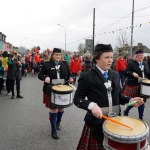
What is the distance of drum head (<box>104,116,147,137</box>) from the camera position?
2396 mm

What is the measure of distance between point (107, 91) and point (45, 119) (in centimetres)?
358

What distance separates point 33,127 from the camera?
219 inches

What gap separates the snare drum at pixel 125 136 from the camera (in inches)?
92.2

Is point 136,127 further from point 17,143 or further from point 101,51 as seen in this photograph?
point 17,143

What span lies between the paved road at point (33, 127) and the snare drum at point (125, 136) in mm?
2051

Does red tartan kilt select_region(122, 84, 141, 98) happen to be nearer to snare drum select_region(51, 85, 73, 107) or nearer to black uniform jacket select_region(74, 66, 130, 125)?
snare drum select_region(51, 85, 73, 107)

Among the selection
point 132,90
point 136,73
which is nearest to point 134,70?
point 136,73

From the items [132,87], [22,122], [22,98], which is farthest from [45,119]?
[22,98]

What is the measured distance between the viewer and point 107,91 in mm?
2881

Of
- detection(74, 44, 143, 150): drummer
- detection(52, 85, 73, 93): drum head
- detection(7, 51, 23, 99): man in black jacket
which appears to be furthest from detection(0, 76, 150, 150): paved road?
detection(74, 44, 143, 150): drummer

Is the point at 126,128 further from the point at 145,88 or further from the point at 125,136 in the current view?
the point at 145,88

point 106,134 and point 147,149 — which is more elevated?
point 106,134

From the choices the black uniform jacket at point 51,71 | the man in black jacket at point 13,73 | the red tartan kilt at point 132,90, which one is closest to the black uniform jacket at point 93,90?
the black uniform jacket at point 51,71

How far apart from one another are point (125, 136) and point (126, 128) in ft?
0.56
